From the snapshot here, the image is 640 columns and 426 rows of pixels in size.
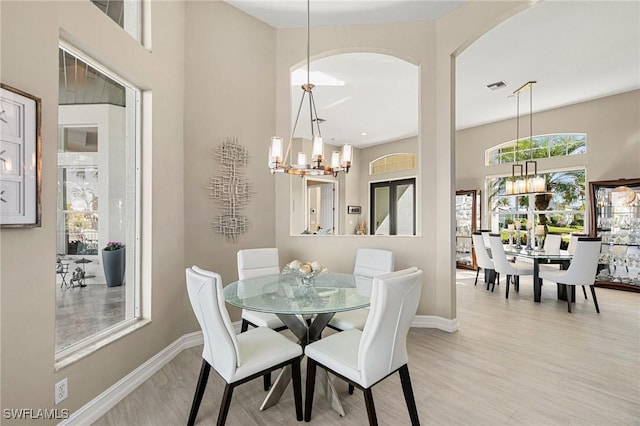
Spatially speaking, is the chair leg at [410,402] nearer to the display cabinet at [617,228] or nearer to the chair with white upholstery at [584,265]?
the chair with white upholstery at [584,265]

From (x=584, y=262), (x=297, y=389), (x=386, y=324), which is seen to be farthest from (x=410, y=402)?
(x=584, y=262)

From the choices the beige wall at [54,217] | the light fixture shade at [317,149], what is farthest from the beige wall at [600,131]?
the beige wall at [54,217]

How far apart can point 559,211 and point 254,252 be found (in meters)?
6.51

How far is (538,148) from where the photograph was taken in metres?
6.61

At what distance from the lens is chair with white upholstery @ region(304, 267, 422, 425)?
5.38 feet

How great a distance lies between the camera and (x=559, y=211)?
6398 millimetres

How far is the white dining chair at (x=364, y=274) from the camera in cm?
246

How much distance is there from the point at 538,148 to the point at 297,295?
22.4ft

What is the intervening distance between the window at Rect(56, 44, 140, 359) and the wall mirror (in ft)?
7.19

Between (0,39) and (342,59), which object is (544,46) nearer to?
(342,59)

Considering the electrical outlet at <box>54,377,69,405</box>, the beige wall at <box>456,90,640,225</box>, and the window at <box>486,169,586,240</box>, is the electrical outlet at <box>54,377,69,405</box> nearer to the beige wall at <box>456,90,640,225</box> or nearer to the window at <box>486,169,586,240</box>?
the window at <box>486,169,586,240</box>

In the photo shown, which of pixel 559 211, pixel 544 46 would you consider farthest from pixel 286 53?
pixel 559 211

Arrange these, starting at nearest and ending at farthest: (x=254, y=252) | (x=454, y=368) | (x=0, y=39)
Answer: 1. (x=0, y=39)
2. (x=454, y=368)
3. (x=254, y=252)

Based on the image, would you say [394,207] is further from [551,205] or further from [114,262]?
[114,262]
